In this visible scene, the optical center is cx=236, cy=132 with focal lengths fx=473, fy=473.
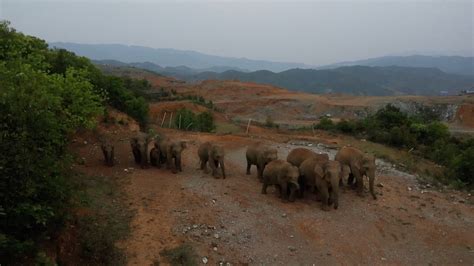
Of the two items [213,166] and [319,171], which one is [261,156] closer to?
[213,166]

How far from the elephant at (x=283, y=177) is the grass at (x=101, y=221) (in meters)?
4.13

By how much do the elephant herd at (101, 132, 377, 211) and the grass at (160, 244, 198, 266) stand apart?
384cm

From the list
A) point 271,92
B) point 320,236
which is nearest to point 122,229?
point 320,236

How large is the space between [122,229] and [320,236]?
4.97m

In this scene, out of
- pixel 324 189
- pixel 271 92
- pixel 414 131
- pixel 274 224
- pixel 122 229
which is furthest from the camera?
pixel 271 92

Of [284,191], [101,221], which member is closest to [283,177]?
[284,191]

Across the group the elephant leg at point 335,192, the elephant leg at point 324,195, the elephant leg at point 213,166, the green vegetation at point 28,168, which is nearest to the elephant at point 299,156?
the elephant leg at point 324,195

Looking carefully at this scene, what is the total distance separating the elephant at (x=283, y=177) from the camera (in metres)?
13.4

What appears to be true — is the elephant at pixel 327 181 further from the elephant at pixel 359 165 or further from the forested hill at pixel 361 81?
the forested hill at pixel 361 81

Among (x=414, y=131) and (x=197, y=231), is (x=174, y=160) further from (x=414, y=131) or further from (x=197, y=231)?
(x=414, y=131)

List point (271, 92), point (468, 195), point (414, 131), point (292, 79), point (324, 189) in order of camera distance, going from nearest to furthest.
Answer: point (324, 189) → point (468, 195) → point (414, 131) → point (271, 92) → point (292, 79)

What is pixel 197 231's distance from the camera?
11.9 m

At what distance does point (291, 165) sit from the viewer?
13766 millimetres

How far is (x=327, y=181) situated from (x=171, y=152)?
556 centimetres
